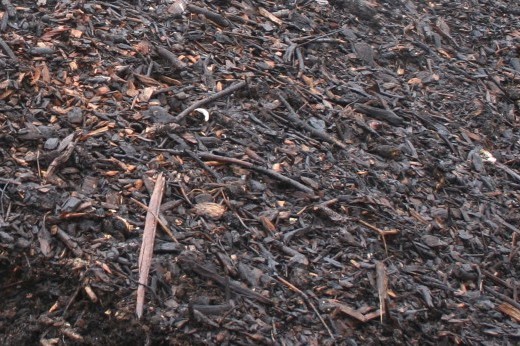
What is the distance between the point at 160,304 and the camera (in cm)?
270

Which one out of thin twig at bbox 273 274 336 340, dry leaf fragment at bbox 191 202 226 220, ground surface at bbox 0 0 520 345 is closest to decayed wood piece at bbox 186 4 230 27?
ground surface at bbox 0 0 520 345

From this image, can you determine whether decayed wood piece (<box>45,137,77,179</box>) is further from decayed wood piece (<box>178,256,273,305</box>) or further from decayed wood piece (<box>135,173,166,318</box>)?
decayed wood piece (<box>178,256,273,305</box>)

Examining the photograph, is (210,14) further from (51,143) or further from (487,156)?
(487,156)

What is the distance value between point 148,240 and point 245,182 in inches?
23.6

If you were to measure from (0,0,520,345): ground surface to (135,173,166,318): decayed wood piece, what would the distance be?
0.03 m

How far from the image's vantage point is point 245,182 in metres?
3.22

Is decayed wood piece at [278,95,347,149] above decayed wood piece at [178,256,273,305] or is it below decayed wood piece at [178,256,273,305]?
above

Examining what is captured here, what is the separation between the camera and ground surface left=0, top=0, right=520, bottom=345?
9.06 feet

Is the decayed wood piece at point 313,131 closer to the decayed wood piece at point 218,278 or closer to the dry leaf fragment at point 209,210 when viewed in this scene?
the dry leaf fragment at point 209,210

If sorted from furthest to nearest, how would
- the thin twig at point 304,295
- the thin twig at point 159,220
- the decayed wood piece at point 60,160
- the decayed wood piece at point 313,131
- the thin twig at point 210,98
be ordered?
1. the decayed wood piece at point 313,131
2. the thin twig at point 210,98
3. the decayed wood piece at point 60,160
4. the thin twig at point 159,220
5. the thin twig at point 304,295

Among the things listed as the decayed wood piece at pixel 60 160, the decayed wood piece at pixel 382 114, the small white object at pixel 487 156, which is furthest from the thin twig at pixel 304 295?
the small white object at pixel 487 156

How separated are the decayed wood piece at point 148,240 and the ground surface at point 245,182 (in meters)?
0.03

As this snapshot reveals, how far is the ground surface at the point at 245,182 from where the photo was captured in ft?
9.06

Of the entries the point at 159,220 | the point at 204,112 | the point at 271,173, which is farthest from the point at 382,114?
the point at 159,220
